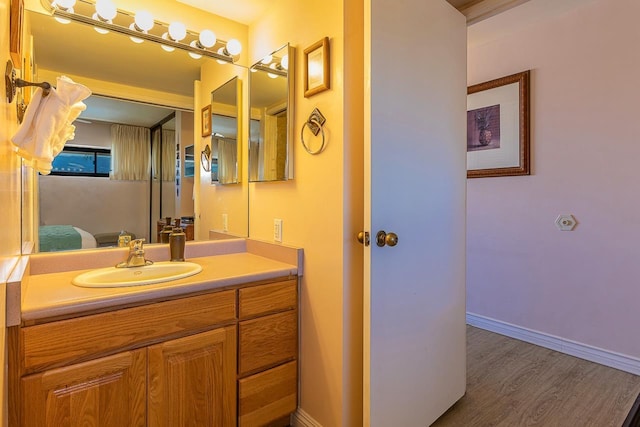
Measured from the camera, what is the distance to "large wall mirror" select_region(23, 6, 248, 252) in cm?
152

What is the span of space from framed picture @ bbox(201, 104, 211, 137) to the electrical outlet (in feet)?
2.34

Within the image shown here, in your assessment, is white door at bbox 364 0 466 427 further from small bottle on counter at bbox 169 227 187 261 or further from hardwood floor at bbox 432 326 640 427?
small bottle on counter at bbox 169 227 187 261

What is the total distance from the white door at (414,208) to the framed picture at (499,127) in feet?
3.67

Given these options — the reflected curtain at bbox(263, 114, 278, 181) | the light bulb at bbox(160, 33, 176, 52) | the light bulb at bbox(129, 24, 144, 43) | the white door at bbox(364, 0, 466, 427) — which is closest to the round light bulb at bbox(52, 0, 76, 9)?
the light bulb at bbox(129, 24, 144, 43)

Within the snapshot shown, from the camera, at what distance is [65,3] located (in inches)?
61.0

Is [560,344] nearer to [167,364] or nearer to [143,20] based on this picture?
[167,364]

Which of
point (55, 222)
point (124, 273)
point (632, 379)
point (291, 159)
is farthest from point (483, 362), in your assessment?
point (55, 222)

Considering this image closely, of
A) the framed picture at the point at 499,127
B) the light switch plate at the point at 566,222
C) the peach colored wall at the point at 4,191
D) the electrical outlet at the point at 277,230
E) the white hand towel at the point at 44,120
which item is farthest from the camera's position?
the framed picture at the point at 499,127

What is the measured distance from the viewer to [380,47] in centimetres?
Answer: 131

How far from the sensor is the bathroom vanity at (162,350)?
1040 millimetres

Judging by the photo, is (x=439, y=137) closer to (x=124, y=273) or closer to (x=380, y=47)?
(x=380, y=47)

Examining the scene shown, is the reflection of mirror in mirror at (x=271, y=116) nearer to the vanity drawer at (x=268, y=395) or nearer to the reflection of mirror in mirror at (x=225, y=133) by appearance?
the reflection of mirror in mirror at (x=225, y=133)

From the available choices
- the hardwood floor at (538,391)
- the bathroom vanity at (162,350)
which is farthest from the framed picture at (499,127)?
the bathroom vanity at (162,350)

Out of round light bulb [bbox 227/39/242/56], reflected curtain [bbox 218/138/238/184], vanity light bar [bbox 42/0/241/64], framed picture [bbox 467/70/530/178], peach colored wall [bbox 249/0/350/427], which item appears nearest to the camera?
peach colored wall [bbox 249/0/350/427]
